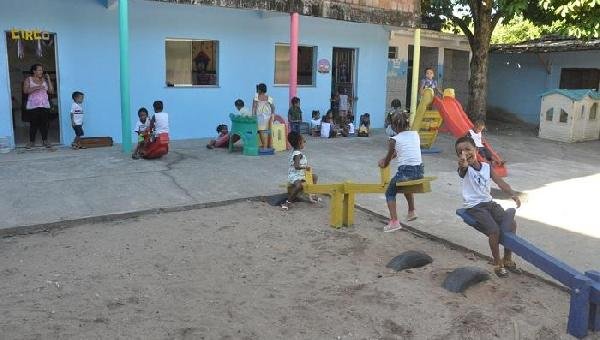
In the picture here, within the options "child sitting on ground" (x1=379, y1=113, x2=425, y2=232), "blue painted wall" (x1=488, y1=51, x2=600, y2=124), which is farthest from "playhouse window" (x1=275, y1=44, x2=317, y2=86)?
"blue painted wall" (x1=488, y1=51, x2=600, y2=124)

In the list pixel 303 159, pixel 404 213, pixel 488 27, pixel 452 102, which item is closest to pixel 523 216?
pixel 404 213

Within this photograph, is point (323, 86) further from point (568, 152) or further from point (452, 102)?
point (568, 152)

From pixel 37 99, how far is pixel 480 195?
794 centimetres

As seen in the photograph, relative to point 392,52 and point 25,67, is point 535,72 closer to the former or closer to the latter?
point 392,52

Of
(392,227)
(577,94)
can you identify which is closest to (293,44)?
(392,227)

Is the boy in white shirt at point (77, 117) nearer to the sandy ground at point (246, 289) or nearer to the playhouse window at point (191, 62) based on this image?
the playhouse window at point (191, 62)

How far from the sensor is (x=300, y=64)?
13.6 metres

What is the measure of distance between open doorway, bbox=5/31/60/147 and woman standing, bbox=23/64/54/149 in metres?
0.46

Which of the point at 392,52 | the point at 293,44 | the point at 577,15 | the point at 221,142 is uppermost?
the point at 577,15

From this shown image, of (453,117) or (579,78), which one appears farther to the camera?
(579,78)

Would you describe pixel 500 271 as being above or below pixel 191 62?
below

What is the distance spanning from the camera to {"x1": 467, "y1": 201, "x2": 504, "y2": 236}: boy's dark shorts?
174 inches

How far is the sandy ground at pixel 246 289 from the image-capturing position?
3695 mm

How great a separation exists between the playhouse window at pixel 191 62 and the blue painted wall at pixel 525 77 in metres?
Answer: 11.2
